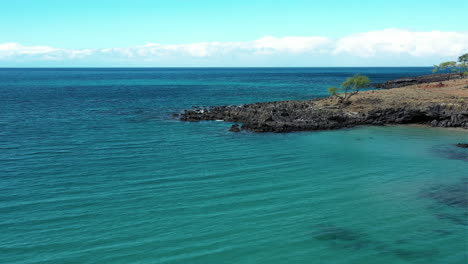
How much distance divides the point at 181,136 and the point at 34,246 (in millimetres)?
29224

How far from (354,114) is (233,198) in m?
37.2

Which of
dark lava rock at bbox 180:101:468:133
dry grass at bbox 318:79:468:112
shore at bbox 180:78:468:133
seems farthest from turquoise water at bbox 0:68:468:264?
dry grass at bbox 318:79:468:112

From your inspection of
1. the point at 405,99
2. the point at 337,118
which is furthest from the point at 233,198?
the point at 405,99

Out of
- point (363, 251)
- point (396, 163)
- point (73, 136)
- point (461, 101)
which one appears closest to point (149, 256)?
point (363, 251)

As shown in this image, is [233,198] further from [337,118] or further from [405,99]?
[405,99]

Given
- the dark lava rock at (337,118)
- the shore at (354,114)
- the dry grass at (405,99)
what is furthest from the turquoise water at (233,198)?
the dry grass at (405,99)

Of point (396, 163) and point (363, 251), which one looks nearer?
point (363, 251)

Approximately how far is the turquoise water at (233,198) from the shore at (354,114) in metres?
5.22

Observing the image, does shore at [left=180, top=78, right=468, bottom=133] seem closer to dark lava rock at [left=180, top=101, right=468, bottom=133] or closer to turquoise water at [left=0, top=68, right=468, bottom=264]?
dark lava rock at [left=180, top=101, right=468, bottom=133]

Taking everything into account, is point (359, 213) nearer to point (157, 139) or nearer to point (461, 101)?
point (157, 139)

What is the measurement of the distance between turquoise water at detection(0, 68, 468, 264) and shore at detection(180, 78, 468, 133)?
5.22 meters

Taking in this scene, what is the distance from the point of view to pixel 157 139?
46.4 metres

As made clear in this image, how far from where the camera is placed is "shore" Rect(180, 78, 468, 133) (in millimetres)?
52594

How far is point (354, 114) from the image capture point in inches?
2274
